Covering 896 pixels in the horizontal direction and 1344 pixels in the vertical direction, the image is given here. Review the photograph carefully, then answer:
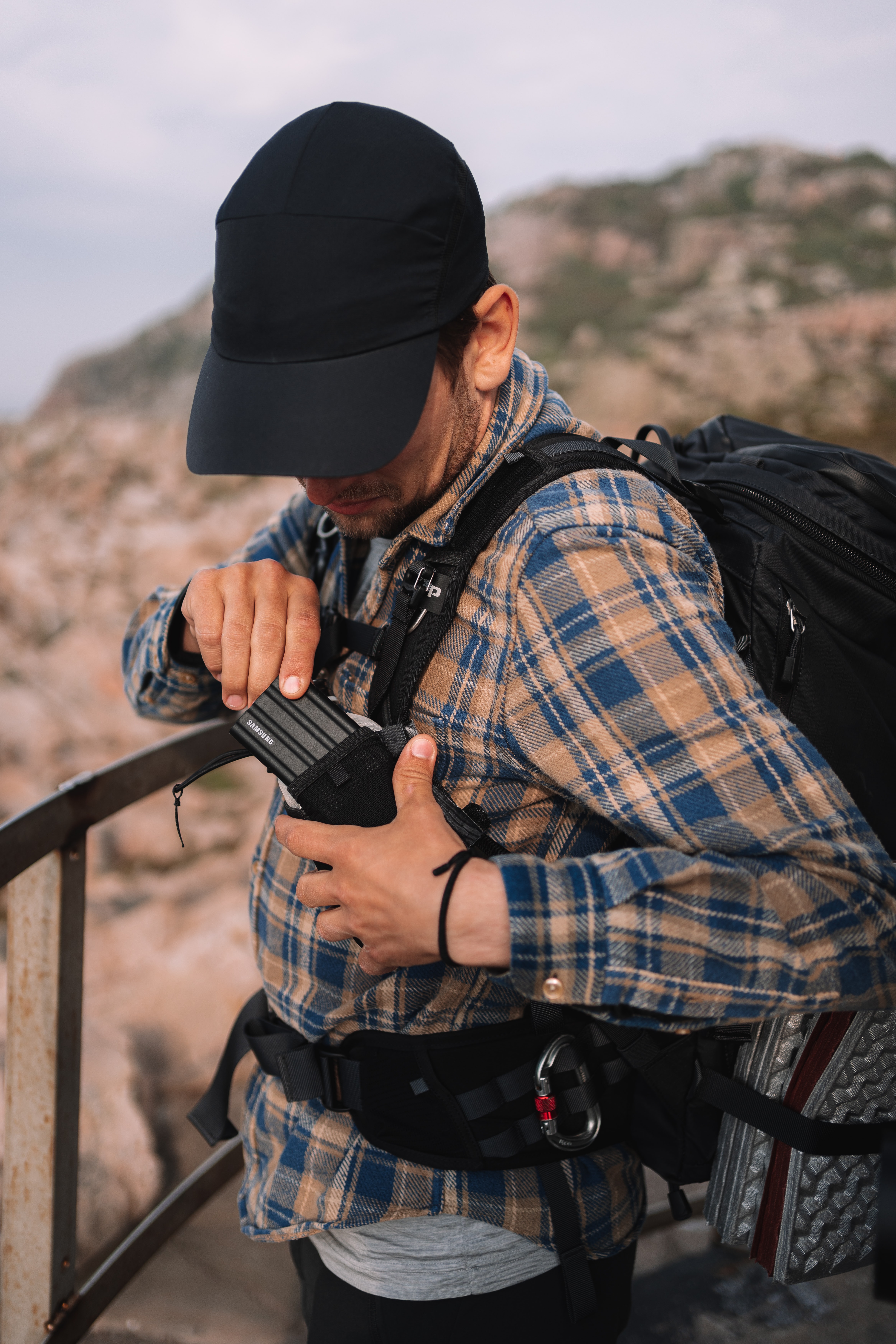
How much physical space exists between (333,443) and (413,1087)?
822mm

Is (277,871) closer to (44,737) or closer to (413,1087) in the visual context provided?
(413,1087)

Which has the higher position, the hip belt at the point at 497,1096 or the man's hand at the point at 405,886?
the man's hand at the point at 405,886

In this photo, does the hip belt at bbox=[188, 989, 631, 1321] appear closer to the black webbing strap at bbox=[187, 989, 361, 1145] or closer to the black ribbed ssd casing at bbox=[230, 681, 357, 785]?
the black webbing strap at bbox=[187, 989, 361, 1145]

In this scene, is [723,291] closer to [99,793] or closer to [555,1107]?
[99,793]

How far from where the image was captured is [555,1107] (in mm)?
1122

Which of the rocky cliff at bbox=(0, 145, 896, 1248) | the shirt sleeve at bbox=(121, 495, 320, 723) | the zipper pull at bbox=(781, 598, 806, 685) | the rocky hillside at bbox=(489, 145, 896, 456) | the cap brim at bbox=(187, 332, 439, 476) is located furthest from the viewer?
the rocky hillside at bbox=(489, 145, 896, 456)

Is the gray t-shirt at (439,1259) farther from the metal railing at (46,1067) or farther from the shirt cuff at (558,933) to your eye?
the metal railing at (46,1067)

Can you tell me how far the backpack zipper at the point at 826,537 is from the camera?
41.8 inches

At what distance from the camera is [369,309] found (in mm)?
929

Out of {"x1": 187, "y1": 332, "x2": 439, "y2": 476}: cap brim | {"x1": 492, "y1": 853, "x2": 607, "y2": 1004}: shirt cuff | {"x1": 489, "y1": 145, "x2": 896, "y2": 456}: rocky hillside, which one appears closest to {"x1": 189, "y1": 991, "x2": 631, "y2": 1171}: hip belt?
{"x1": 492, "y1": 853, "x2": 607, "y2": 1004}: shirt cuff

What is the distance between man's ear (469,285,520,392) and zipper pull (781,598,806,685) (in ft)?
1.50

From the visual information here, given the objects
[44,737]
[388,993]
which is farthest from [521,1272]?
[44,737]

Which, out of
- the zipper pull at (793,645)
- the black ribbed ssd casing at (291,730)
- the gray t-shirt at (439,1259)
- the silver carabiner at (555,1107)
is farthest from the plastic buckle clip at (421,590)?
the gray t-shirt at (439,1259)

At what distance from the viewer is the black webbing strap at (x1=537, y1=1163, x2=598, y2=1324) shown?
3.76 ft
